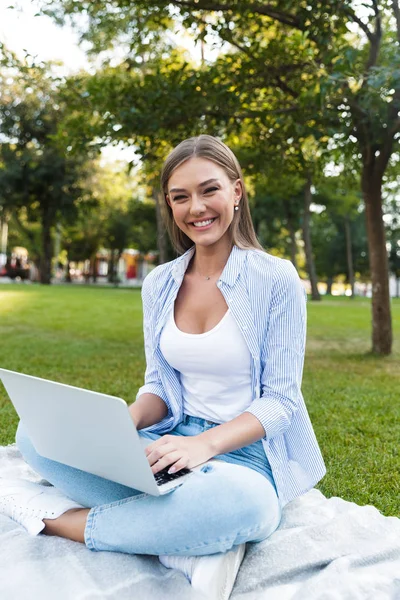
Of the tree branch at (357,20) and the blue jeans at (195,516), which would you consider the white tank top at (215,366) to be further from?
the tree branch at (357,20)

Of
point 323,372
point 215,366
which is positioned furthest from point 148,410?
point 323,372

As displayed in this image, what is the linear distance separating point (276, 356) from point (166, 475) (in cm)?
63

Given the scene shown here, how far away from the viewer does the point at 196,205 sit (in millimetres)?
2521

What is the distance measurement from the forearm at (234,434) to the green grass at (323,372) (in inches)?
51.1

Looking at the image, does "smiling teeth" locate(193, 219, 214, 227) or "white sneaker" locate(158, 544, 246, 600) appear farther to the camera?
"smiling teeth" locate(193, 219, 214, 227)

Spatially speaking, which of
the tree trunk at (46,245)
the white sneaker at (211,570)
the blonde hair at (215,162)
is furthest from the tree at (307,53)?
the tree trunk at (46,245)

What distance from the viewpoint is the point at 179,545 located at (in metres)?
2.10

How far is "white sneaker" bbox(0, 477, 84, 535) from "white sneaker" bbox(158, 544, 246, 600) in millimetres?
450

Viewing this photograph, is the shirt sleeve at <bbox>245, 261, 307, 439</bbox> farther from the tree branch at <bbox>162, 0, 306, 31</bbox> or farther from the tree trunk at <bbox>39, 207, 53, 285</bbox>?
the tree trunk at <bbox>39, 207, 53, 285</bbox>

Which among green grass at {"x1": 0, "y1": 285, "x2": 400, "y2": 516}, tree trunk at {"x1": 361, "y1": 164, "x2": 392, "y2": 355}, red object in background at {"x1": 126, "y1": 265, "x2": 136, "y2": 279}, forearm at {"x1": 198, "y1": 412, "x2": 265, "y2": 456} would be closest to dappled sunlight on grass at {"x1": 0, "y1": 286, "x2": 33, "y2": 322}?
green grass at {"x1": 0, "y1": 285, "x2": 400, "y2": 516}

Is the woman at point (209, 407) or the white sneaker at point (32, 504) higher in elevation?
the woman at point (209, 407)

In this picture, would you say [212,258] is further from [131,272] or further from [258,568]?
[131,272]

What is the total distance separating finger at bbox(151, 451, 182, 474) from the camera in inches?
83.4

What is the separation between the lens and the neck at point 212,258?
2703 mm
